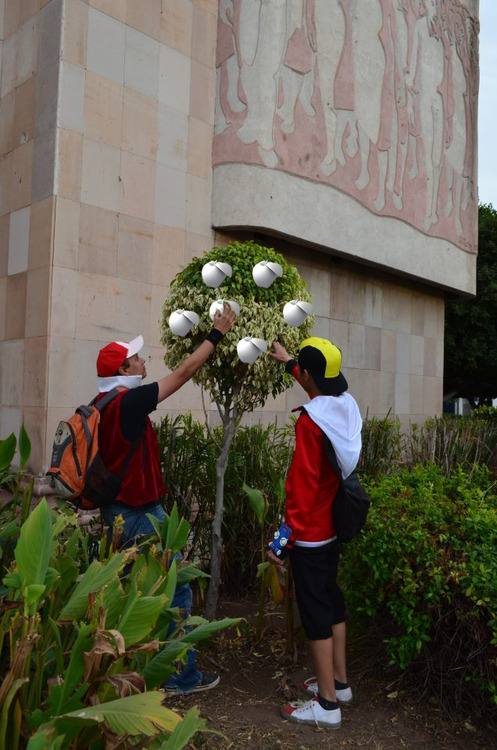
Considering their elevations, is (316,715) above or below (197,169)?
below

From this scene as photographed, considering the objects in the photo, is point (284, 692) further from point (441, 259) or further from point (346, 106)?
point (441, 259)

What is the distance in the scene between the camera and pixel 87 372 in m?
6.80

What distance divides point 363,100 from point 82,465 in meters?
8.62

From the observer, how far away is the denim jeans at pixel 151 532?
3.41m

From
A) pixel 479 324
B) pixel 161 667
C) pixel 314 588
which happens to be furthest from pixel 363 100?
pixel 479 324

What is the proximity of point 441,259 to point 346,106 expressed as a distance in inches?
141

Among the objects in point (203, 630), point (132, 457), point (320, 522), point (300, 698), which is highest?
point (132, 457)

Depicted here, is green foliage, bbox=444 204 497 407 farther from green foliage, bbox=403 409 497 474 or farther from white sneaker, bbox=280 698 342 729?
white sneaker, bbox=280 698 342 729

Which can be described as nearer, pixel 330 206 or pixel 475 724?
pixel 475 724

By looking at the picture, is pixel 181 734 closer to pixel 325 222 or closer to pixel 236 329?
pixel 236 329

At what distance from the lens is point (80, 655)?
66.7 inches

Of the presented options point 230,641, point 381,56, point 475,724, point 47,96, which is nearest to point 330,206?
point 381,56

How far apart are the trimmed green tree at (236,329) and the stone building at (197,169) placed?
283 cm

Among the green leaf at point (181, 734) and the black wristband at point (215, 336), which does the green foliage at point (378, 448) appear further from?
the green leaf at point (181, 734)
